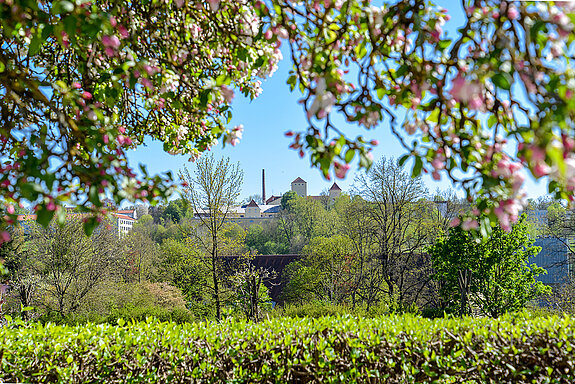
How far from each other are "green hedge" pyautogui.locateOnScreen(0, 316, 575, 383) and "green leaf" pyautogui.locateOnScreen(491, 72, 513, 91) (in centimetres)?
297

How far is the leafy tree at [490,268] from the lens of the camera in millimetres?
10438

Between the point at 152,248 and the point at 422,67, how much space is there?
27.1 metres

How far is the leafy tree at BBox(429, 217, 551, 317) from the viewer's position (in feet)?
34.2

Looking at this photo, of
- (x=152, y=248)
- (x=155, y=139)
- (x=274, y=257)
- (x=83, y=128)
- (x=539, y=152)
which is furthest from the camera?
(x=152, y=248)

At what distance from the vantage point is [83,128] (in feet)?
6.46

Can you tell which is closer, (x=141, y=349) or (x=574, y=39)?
(x=574, y=39)

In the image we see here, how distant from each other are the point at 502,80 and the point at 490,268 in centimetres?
1085

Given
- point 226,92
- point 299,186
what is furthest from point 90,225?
point 299,186

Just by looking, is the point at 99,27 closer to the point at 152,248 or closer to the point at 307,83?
the point at 307,83

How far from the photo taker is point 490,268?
1053 cm

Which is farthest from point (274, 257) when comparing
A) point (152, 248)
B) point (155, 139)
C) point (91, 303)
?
point (155, 139)

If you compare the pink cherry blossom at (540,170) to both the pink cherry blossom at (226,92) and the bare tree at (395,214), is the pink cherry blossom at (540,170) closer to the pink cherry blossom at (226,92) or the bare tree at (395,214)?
the pink cherry blossom at (226,92)

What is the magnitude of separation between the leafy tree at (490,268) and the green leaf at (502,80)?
9.90 meters

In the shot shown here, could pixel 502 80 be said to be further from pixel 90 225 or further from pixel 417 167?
pixel 90 225
